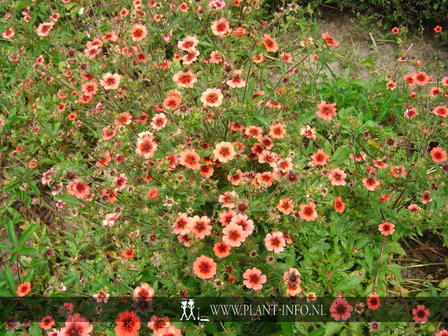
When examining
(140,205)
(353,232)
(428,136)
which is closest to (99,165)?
(140,205)

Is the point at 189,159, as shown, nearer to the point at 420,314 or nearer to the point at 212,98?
the point at 212,98

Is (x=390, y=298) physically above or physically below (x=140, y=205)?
below

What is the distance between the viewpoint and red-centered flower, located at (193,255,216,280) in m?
2.56

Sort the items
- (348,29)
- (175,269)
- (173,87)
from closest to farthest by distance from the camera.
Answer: (175,269), (173,87), (348,29)

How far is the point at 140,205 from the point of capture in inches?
123

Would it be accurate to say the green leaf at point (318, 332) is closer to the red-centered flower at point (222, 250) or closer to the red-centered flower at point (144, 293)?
the red-centered flower at point (222, 250)

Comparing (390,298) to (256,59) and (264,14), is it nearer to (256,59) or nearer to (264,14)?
(256,59)

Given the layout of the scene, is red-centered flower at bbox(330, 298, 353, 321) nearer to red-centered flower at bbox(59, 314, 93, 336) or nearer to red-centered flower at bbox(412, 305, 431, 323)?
red-centered flower at bbox(412, 305, 431, 323)

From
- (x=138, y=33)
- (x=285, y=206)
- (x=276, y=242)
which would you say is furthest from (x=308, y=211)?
(x=138, y=33)

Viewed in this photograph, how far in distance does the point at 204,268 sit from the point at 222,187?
3.42ft

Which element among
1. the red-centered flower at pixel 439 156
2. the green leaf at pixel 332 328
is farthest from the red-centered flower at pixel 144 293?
the red-centered flower at pixel 439 156

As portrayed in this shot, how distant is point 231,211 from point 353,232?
122 cm

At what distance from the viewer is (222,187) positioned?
3.50 m

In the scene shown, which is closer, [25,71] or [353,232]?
[353,232]
